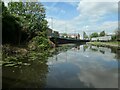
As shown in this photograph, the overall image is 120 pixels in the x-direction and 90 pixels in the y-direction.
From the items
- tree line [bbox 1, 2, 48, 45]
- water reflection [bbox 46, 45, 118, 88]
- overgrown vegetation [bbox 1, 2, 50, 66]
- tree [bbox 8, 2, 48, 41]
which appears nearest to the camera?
water reflection [bbox 46, 45, 118, 88]

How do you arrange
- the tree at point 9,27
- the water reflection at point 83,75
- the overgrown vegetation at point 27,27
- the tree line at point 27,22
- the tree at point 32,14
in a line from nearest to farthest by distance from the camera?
the water reflection at point 83,75 → the tree at point 9,27 → the overgrown vegetation at point 27,27 → the tree line at point 27,22 → the tree at point 32,14

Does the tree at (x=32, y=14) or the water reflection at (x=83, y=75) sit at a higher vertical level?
the tree at (x=32, y=14)

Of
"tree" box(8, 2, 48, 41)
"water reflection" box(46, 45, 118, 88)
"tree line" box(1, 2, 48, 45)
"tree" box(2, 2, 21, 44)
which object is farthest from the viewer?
"tree" box(8, 2, 48, 41)

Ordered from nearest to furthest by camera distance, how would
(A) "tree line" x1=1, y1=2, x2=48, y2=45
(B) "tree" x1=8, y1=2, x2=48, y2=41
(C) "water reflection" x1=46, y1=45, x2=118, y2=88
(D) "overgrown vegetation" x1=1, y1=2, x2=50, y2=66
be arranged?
1. (C) "water reflection" x1=46, y1=45, x2=118, y2=88
2. (D) "overgrown vegetation" x1=1, y1=2, x2=50, y2=66
3. (A) "tree line" x1=1, y1=2, x2=48, y2=45
4. (B) "tree" x1=8, y1=2, x2=48, y2=41

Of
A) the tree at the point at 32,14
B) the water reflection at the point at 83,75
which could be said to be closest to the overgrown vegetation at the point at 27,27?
the tree at the point at 32,14

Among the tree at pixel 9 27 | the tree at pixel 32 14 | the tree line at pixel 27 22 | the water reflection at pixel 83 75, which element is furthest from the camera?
the tree at pixel 32 14

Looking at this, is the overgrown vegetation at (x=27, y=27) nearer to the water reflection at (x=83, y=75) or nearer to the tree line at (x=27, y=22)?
the tree line at (x=27, y=22)

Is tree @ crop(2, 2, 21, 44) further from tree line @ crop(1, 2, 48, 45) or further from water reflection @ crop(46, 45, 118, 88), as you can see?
water reflection @ crop(46, 45, 118, 88)

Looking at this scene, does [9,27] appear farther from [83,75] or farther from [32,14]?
[83,75]

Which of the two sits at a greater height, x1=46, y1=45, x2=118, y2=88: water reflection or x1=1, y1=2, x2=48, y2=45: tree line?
x1=1, y1=2, x2=48, y2=45: tree line

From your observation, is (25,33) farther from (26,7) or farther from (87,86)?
(87,86)

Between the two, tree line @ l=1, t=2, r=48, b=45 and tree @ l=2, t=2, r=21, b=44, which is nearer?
tree @ l=2, t=2, r=21, b=44

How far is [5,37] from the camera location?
35.8 meters

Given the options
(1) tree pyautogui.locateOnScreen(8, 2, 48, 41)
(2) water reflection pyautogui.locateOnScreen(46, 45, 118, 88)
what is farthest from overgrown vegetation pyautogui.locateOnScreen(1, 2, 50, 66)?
(2) water reflection pyautogui.locateOnScreen(46, 45, 118, 88)
